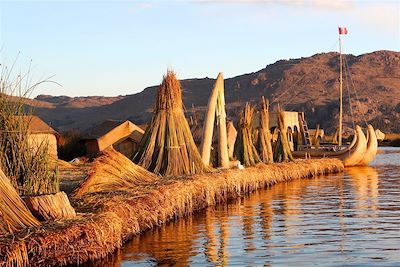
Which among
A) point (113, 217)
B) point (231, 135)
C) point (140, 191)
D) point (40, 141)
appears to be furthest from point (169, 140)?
point (231, 135)

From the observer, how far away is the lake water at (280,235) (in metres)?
10.9

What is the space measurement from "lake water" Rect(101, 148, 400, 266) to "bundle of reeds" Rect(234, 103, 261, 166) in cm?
481

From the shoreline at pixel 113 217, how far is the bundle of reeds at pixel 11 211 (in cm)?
22

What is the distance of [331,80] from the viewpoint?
5000 inches

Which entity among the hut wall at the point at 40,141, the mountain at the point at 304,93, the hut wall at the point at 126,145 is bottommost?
the hut wall at the point at 126,145

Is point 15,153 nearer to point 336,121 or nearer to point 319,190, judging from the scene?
point 319,190

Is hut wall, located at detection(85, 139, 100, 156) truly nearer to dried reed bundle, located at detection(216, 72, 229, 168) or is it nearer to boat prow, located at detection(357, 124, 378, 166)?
dried reed bundle, located at detection(216, 72, 229, 168)

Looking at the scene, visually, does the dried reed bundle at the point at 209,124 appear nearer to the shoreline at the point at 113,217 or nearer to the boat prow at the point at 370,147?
the shoreline at the point at 113,217

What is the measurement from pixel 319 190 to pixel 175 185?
30.0ft

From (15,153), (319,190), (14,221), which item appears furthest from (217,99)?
(14,221)

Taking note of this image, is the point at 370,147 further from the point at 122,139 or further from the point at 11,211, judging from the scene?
the point at 11,211

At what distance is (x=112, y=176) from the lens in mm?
14789

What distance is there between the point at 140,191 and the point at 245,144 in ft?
41.2

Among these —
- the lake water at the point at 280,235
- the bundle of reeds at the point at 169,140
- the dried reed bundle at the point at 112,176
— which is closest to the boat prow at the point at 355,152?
the lake water at the point at 280,235
